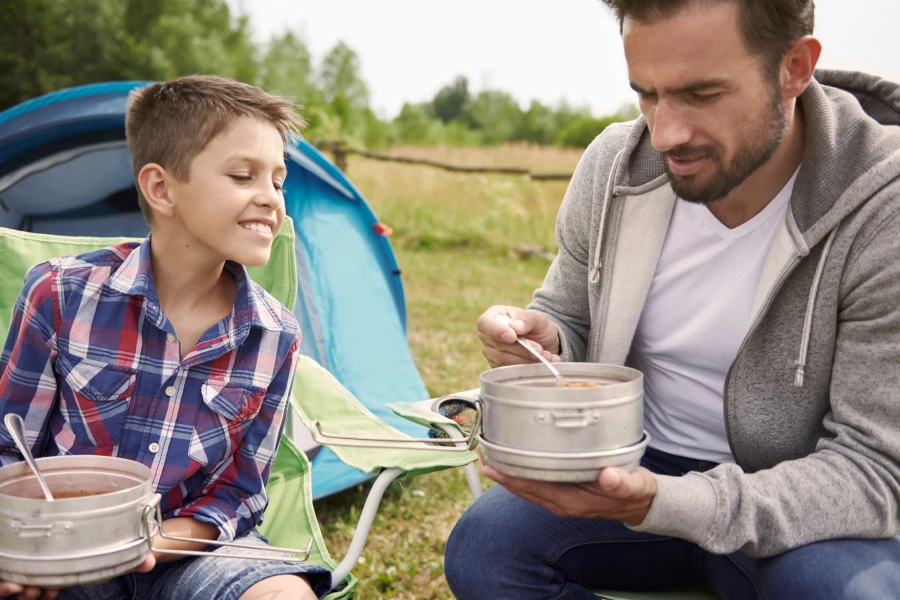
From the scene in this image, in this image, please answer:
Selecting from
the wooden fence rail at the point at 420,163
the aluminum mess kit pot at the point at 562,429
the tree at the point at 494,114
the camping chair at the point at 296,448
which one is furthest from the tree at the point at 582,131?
the aluminum mess kit pot at the point at 562,429

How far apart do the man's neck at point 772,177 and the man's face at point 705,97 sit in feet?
0.31

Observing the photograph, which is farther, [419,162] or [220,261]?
[419,162]

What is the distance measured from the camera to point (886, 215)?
1.65 m

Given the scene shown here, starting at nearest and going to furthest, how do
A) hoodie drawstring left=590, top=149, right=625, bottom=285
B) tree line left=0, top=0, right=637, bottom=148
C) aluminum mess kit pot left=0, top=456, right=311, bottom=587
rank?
aluminum mess kit pot left=0, top=456, right=311, bottom=587 → hoodie drawstring left=590, top=149, right=625, bottom=285 → tree line left=0, top=0, right=637, bottom=148

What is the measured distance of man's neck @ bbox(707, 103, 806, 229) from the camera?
1871 millimetres

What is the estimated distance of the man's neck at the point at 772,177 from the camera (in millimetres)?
1871

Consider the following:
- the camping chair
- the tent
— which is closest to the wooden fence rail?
the tent

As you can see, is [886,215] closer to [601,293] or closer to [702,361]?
[702,361]

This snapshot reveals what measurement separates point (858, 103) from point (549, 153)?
443 inches

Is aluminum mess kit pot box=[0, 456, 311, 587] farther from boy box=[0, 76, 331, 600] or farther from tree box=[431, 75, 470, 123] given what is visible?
tree box=[431, 75, 470, 123]

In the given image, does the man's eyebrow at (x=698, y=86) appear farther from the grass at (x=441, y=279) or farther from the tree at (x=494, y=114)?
the tree at (x=494, y=114)

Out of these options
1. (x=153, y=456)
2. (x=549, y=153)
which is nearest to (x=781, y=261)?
(x=153, y=456)

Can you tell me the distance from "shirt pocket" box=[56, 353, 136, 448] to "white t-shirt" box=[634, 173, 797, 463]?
1.25 metres

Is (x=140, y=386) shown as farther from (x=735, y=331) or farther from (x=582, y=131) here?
(x=582, y=131)
